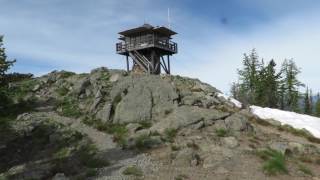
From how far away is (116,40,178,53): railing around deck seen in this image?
5769cm

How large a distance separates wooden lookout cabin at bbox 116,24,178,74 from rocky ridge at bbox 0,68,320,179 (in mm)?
8692

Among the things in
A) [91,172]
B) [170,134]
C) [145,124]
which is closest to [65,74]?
[145,124]

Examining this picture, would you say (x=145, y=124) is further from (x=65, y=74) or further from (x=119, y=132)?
(x=65, y=74)

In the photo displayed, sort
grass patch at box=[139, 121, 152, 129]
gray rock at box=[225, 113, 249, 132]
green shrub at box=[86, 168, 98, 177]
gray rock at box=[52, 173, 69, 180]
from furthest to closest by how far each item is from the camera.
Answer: grass patch at box=[139, 121, 152, 129]
gray rock at box=[225, 113, 249, 132]
green shrub at box=[86, 168, 98, 177]
gray rock at box=[52, 173, 69, 180]

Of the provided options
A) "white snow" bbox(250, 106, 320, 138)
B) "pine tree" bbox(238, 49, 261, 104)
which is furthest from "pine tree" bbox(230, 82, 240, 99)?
"white snow" bbox(250, 106, 320, 138)

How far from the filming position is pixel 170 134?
114 feet

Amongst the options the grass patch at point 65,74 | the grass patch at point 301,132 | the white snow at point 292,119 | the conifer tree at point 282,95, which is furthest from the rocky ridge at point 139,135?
the conifer tree at point 282,95

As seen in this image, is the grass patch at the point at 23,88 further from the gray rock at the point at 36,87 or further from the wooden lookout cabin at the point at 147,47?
the wooden lookout cabin at the point at 147,47

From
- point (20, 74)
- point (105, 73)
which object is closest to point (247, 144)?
point (20, 74)

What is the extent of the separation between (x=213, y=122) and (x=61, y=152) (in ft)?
42.9

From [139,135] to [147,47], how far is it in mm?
24642

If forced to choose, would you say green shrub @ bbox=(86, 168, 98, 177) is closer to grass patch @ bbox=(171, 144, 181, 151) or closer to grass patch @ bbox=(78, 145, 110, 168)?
grass patch @ bbox=(78, 145, 110, 168)

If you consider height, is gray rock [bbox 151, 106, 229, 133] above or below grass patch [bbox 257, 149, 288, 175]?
above

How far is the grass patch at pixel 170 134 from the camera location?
1325 inches
